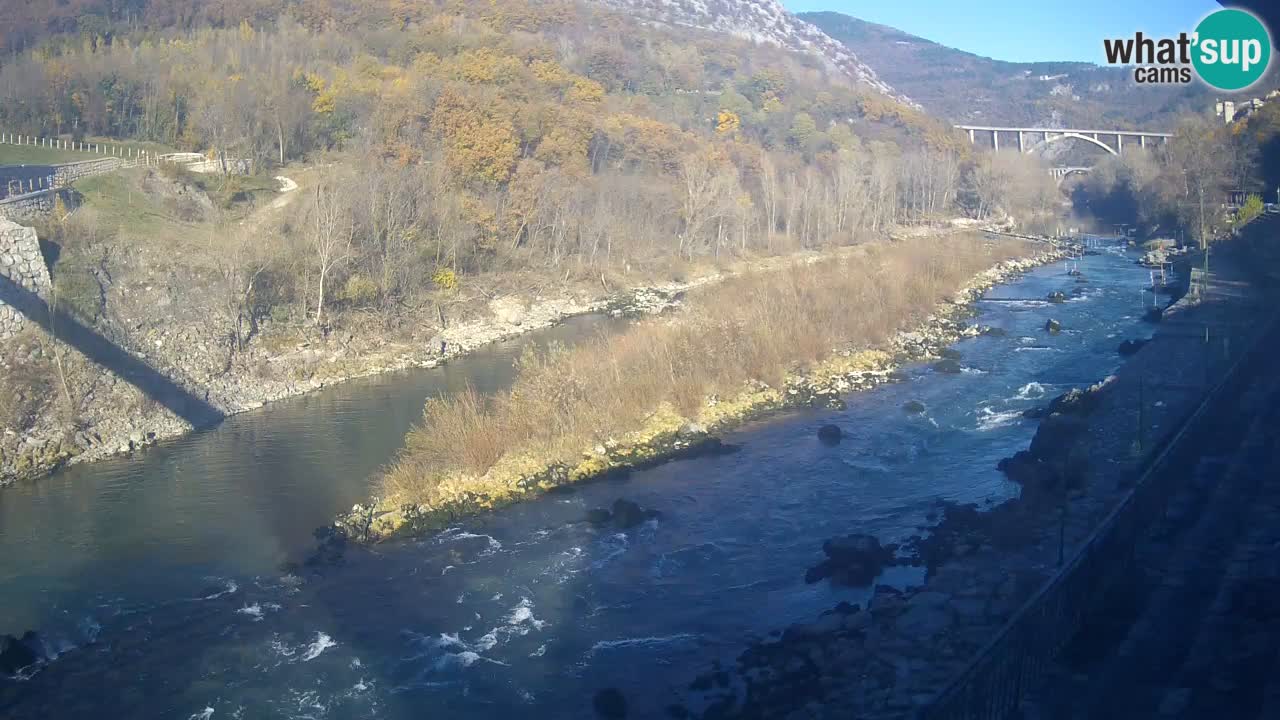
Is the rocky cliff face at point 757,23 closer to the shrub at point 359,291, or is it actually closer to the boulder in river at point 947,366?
the shrub at point 359,291

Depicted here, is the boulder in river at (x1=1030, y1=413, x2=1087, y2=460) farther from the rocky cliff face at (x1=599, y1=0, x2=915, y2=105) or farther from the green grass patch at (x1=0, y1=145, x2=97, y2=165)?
the rocky cliff face at (x1=599, y1=0, x2=915, y2=105)

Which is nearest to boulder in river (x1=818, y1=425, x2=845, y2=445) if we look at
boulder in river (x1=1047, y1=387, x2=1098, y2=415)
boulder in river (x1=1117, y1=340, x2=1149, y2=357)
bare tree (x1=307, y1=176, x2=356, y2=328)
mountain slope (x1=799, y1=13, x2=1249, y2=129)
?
boulder in river (x1=1047, y1=387, x2=1098, y2=415)

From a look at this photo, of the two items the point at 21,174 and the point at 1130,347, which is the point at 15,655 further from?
the point at 1130,347

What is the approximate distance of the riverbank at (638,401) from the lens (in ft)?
39.1

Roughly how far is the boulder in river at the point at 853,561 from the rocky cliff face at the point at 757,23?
75.9 meters

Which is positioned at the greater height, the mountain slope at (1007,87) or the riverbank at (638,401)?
the mountain slope at (1007,87)

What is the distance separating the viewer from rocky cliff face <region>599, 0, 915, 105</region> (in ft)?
280

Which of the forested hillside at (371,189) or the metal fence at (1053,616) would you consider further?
the forested hillside at (371,189)

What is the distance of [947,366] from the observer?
60.4ft

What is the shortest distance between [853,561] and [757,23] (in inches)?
3727

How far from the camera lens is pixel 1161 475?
812 centimetres

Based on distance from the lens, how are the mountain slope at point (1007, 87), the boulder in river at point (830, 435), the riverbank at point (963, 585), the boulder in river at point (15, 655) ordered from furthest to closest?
1. the mountain slope at point (1007, 87)
2. the boulder in river at point (830, 435)
3. the boulder in river at point (15, 655)
4. the riverbank at point (963, 585)

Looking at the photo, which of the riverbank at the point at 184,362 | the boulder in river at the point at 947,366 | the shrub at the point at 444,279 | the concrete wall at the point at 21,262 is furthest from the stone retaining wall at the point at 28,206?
the boulder in river at the point at 947,366

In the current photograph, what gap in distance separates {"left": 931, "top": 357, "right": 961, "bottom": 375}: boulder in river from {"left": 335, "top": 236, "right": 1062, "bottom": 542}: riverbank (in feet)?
0.18
